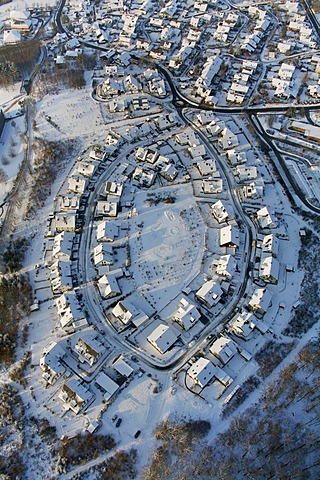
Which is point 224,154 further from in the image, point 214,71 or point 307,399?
point 307,399

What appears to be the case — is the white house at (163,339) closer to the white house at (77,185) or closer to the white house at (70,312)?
the white house at (70,312)

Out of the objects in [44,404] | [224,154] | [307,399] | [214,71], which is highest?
[214,71]

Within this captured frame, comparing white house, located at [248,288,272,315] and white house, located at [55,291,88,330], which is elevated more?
white house, located at [55,291,88,330]

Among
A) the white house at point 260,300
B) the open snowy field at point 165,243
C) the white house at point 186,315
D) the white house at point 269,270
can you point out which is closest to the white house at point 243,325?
the white house at point 260,300

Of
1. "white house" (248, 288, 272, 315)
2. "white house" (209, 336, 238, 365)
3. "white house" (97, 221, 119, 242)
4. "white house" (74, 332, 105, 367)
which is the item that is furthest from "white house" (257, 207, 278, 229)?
"white house" (74, 332, 105, 367)

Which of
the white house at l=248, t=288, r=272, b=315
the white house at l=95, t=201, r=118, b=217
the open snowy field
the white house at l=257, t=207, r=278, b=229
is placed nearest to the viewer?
the white house at l=248, t=288, r=272, b=315

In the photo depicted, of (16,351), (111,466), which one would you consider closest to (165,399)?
(111,466)

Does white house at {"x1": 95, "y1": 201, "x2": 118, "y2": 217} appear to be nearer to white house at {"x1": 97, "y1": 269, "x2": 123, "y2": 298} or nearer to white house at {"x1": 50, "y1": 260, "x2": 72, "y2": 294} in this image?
white house at {"x1": 50, "y1": 260, "x2": 72, "y2": 294}

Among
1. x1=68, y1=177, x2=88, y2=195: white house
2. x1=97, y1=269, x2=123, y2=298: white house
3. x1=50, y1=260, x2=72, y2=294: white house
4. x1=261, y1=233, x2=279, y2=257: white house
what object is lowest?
x1=261, y1=233, x2=279, y2=257: white house

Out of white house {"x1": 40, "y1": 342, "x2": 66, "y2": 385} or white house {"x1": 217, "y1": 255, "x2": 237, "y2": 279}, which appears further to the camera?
white house {"x1": 217, "y1": 255, "x2": 237, "y2": 279}

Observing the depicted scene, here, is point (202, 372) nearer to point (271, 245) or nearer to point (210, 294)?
point (210, 294)

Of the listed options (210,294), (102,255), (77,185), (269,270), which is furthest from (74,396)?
(77,185)
